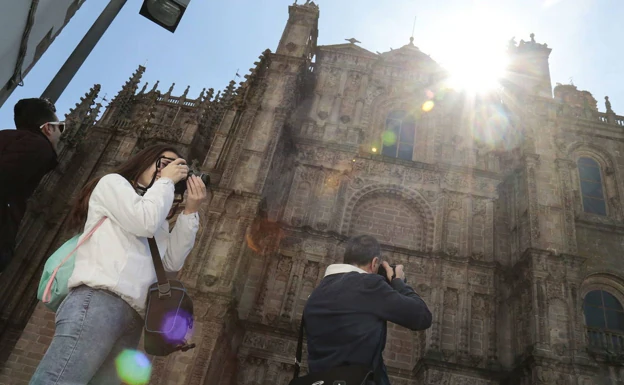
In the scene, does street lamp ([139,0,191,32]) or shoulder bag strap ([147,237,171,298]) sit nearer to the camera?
shoulder bag strap ([147,237,171,298])

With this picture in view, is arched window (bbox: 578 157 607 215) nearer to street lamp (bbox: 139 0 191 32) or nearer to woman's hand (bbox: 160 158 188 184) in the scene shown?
street lamp (bbox: 139 0 191 32)

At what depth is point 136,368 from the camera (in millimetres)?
3057

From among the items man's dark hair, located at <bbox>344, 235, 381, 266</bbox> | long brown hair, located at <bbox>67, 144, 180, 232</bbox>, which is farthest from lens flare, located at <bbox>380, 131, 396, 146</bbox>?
long brown hair, located at <bbox>67, 144, 180, 232</bbox>

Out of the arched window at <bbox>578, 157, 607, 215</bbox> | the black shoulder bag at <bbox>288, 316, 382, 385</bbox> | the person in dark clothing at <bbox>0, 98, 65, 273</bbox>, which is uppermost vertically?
the arched window at <bbox>578, 157, 607, 215</bbox>

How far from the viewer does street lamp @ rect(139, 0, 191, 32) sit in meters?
5.48

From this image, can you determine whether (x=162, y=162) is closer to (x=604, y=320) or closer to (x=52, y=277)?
(x=52, y=277)

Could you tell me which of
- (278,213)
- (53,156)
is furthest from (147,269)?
(278,213)

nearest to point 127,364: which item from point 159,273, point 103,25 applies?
point 159,273

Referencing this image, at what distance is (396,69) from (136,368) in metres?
19.3

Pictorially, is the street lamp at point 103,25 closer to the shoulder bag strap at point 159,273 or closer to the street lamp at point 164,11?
the street lamp at point 164,11

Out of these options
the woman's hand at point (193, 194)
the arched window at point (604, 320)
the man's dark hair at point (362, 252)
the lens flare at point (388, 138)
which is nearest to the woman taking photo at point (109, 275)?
the woman's hand at point (193, 194)

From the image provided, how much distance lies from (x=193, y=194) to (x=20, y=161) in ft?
4.18

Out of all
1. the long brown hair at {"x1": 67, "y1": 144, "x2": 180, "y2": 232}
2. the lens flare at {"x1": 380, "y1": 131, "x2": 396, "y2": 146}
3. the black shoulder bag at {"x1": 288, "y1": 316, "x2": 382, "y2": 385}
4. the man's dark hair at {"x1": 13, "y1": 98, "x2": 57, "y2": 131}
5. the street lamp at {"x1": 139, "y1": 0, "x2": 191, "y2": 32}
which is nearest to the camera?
the black shoulder bag at {"x1": 288, "y1": 316, "x2": 382, "y2": 385}

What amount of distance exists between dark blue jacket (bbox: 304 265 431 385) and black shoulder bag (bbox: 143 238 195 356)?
1.04m
